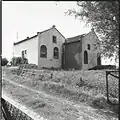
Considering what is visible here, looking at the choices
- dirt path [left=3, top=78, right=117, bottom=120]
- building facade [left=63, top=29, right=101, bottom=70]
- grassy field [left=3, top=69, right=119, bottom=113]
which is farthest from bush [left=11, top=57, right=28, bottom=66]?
dirt path [left=3, top=78, right=117, bottom=120]

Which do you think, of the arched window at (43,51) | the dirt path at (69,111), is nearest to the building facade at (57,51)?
the arched window at (43,51)

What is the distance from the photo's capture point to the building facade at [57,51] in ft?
56.9

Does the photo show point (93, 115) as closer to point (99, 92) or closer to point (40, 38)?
point (99, 92)

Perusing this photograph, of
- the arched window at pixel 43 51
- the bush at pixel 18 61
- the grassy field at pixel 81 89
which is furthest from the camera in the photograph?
→ the bush at pixel 18 61

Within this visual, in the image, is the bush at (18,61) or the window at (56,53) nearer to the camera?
the bush at (18,61)

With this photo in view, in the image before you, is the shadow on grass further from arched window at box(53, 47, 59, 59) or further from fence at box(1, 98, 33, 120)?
arched window at box(53, 47, 59, 59)

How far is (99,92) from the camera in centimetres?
682

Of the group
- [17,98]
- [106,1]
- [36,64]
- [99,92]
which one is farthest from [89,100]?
[36,64]

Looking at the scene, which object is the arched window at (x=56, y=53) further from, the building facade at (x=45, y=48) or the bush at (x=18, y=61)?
the bush at (x=18, y=61)

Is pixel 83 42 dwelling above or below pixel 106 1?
above

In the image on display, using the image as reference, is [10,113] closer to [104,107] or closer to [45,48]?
[104,107]

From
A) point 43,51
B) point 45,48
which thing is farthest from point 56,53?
point 43,51

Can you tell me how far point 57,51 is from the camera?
1895cm

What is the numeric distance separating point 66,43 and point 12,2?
56.6 ft
